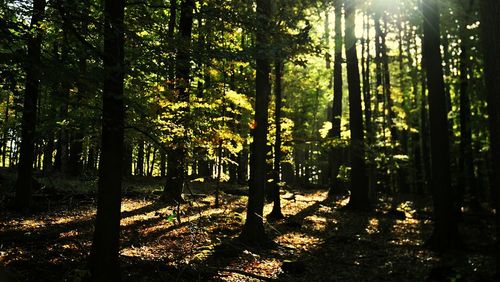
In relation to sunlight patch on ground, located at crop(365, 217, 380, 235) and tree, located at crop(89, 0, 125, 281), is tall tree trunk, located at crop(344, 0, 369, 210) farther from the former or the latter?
tree, located at crop(89, 0, 125, 281)

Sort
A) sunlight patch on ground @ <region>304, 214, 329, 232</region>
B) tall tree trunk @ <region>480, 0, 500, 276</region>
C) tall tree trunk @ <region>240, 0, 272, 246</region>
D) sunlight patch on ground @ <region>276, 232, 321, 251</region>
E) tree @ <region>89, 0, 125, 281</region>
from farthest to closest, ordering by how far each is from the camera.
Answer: sunlight patch on ground @ <region>304, 214, 329, 232</region> < sunlight patch on ground @ <region>276, 232, 321, 251</region> < tall tree trunk @ <region>240, 0, 272, 246</region> < tree @ <region>89, 0, 125, 281</region> < tall tree trunk @ <region>480, 0, 500, 276</region>

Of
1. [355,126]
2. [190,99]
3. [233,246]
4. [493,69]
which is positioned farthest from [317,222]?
[493,69]

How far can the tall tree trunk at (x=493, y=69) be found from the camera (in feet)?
21.5

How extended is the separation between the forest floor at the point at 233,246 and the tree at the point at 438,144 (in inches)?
23.5

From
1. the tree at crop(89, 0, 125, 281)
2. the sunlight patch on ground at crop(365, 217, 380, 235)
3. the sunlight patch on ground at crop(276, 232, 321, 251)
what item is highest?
the tree at crop(89, 0, 125, 281)

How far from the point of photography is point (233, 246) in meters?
8.50

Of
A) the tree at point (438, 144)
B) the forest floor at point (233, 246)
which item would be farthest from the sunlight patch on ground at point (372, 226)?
the tree at point (438, 144)

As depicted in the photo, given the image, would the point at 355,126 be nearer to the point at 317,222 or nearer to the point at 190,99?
the point at 317,222

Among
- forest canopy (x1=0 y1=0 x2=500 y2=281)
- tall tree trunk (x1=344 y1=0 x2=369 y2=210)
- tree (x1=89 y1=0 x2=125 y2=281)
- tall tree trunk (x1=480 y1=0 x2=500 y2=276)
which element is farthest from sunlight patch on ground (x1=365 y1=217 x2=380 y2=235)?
tree (x1=89 y1=0 x2=125 y2=281)

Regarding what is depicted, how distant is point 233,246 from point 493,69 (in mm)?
6051

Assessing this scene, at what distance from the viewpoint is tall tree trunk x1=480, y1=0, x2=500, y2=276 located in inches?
258

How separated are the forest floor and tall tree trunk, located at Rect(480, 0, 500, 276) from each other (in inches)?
81.3

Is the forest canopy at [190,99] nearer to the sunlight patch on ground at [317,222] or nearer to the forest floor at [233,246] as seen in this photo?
the forest floor at [233,246]

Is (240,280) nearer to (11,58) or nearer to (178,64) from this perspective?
(178,64)
